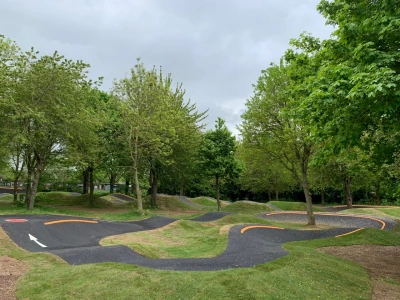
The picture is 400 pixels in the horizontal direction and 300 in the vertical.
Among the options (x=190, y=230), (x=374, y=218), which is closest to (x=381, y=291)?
(x=190, y=230)

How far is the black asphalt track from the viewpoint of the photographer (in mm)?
9039

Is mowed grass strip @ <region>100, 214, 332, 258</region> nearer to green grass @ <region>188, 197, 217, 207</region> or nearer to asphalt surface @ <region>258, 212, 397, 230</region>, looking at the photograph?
asphalt surface @ <region>258, 212, 397, 230</region>

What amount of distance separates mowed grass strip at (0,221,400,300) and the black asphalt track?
87 cm

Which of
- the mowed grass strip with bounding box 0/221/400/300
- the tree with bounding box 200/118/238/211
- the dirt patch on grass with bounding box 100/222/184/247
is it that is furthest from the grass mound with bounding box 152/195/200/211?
the mowed grass strip with bounding box 0/221/400/300

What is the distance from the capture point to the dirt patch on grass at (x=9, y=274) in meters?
6.61

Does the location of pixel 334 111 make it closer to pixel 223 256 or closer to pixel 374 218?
pixel 223 256

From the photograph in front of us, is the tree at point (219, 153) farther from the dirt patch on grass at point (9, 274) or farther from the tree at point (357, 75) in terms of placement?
the dirt patch on grass at point (9, 274)

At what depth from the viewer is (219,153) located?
1028 inches

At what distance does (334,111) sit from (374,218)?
1847cm

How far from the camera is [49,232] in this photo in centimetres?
1327

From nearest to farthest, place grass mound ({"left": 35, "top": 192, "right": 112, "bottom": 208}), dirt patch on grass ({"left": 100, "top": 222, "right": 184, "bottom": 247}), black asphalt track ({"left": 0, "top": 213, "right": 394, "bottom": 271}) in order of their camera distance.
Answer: black asphalt track ({"left": 0, "top": 213, "right": 394, "bottom": 271})
dirt patch on grass ({"left": 100, "top": 222, "right": 184, "bottom": 247})
grass mound ({"left": 35, "top": 192, "right": 112, "bottom": 208})

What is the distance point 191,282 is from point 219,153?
19.4 m

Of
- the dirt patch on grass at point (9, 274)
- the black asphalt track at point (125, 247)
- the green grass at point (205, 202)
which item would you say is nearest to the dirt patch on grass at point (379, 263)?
the black asphalt track at point (125, 247)

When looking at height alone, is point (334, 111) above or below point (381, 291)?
above
